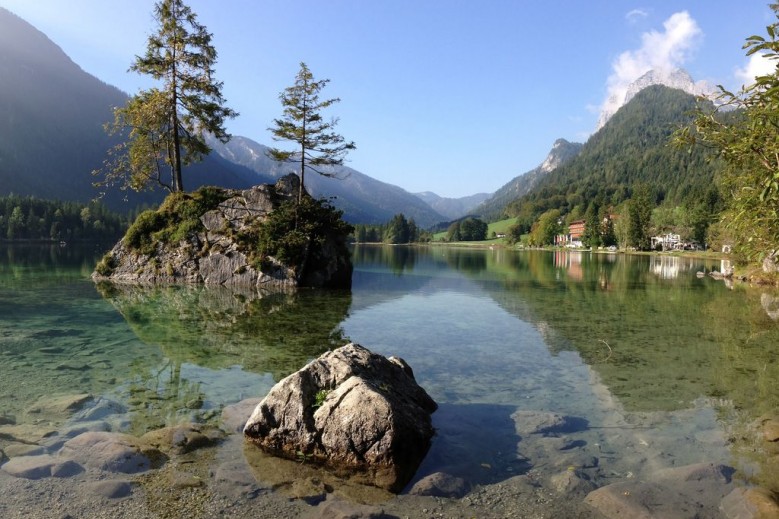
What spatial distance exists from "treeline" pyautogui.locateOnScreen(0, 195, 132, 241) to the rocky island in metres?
138

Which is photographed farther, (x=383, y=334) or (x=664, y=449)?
(x=383, y=334)

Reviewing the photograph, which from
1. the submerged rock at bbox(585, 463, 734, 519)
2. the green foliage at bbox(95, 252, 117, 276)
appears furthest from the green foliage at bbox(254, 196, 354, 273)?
the submerged rock at bbox(585, 463, 734, 519)

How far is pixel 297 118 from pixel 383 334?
85.5 feet

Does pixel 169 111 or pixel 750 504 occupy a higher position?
pixel 169 111

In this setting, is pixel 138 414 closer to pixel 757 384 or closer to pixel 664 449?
pixel 664 449

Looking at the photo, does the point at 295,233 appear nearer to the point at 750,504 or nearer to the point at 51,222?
the point at 750,504

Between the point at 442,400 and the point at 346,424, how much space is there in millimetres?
4066

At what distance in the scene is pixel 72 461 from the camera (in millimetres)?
8258

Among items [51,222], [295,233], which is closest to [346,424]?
[295,233]

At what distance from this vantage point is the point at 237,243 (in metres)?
37.7

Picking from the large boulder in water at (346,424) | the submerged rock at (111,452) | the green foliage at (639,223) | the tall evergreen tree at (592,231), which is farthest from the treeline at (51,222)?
the large boulder in water at (346,424)

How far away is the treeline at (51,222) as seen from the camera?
147 metres

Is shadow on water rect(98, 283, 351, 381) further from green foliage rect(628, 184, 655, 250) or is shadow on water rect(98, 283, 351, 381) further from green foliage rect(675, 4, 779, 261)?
green foliage rect(628, 184, 655, 250)

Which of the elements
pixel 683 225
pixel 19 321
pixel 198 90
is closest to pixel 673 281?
pixel 198 90
